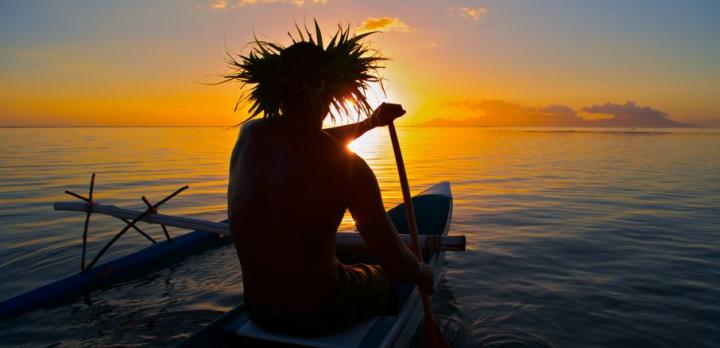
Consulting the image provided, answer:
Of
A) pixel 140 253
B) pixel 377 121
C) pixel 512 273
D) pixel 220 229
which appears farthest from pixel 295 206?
pixel 512 273

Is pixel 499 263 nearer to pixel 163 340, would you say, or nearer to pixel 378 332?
pixel 378 332

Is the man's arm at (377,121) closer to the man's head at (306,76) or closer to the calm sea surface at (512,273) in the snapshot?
the man's head at (306,76)

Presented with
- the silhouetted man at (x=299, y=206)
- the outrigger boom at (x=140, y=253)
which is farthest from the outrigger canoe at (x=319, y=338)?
the outrigger boom at (x=140, y=253)

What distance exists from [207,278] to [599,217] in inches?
378

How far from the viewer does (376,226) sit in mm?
2695

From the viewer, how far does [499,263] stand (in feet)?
25.0

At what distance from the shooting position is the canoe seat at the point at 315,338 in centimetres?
299

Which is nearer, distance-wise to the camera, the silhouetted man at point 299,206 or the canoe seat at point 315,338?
the silhouetted man at point 299,206

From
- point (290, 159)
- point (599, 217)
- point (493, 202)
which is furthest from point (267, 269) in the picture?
point (493, 202)

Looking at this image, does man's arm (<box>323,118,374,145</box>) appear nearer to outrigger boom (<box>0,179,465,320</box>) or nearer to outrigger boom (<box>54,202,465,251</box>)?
outrigger boom (<box>54,202,465,251</box>)

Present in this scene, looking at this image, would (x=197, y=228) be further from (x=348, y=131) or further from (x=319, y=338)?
(x=319, y=338)

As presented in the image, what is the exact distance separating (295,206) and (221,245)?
637 cm

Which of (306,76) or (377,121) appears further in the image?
(377,121)

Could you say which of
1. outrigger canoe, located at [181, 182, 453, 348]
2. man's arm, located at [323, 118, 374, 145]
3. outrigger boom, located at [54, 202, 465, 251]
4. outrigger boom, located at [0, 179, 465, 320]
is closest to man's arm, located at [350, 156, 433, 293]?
outrigger canoe, located at [181, 182, 453, 348]
